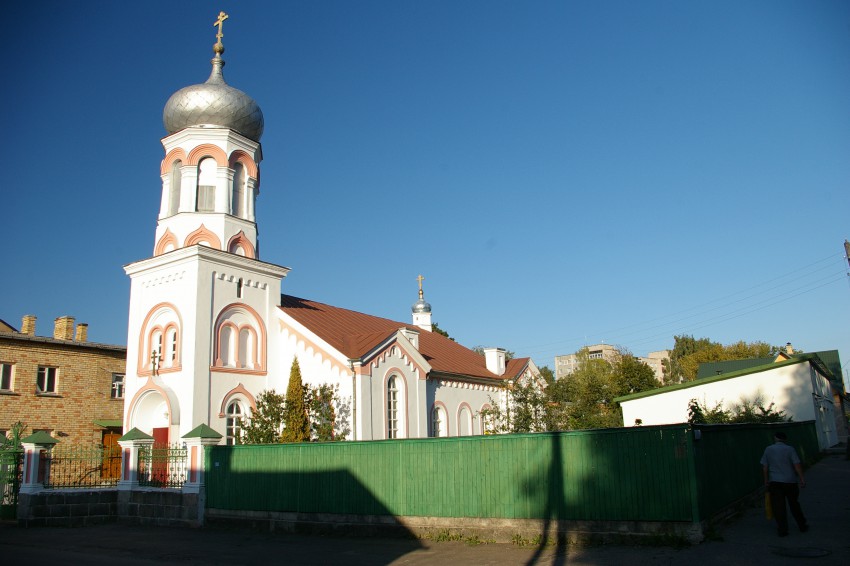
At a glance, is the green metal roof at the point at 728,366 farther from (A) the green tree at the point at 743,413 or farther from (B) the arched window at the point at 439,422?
(B) the arched window at the point at 439,422

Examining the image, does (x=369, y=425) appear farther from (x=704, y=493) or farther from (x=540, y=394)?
(x=704, y=493)

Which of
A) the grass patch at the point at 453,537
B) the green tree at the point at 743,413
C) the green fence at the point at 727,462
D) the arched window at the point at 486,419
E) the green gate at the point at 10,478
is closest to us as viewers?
the green fence at the point at 727,462

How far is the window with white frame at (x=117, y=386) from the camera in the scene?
29.5m

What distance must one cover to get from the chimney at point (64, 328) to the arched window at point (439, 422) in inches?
676

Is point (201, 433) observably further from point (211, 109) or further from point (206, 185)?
point (211, 109)

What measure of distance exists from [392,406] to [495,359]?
11.7m

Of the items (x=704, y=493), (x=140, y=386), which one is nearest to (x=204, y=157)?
(x=140, y=386)

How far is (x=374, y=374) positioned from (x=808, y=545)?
15193 millimetres

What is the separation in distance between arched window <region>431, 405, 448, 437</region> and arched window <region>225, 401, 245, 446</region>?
929cm

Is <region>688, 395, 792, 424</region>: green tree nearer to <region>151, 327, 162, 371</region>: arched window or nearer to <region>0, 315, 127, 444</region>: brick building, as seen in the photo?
<region>151, 327, 162, 371</region>: arched window

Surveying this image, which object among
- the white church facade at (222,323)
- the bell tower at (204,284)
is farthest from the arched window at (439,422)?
the bell tower at (204,284)

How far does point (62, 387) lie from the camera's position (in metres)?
27.8

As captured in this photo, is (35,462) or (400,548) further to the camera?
(35,462)

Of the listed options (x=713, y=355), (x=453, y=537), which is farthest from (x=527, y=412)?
(x=713, y=355)
